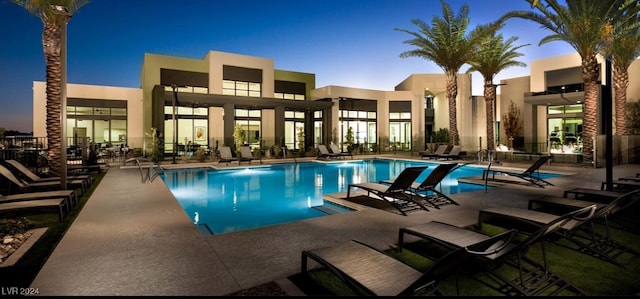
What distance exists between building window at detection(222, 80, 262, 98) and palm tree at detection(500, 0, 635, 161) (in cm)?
1830

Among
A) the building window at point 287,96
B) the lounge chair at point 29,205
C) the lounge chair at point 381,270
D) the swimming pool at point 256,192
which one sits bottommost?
the swimming pool at point 256,192

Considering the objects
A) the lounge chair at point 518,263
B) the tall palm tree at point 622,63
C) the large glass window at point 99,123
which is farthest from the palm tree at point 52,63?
the tall palm tree at point 622,63

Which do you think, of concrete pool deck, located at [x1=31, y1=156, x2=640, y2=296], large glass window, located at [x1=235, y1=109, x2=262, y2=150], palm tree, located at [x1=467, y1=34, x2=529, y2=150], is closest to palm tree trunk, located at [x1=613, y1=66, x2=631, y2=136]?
palm tree, located at [x1=467, y1=34, x2=529, y2=150]

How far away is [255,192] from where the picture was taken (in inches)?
408

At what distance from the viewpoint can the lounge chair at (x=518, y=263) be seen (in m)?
3.03

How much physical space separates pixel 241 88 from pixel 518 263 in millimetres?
26016

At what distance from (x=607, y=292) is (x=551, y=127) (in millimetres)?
27501

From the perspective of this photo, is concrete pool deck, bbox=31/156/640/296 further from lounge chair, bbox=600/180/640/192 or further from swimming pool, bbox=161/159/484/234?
lounge chair, bbox=600/180/640/192

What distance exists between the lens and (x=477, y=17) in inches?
817

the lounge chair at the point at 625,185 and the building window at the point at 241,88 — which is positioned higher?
the building window at the point at 241,88

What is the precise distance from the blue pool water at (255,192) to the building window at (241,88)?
11830mm

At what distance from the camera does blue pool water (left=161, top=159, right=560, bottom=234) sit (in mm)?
7266

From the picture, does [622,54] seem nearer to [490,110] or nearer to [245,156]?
[490,110]

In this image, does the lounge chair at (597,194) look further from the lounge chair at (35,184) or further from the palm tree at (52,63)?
the palm tree at (52,63)
